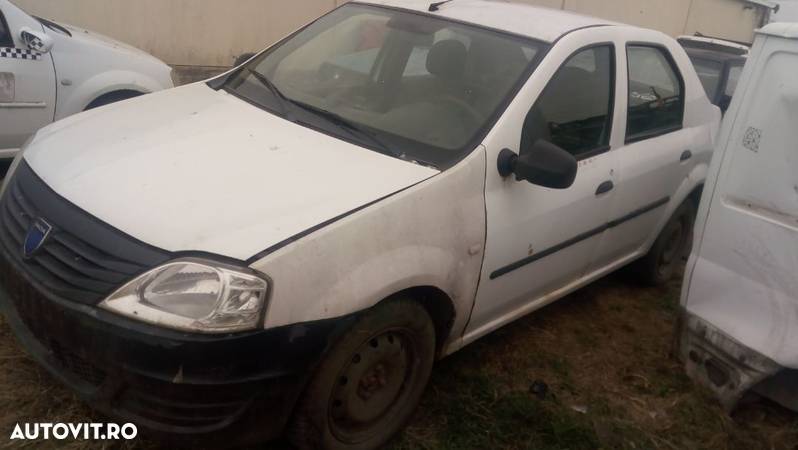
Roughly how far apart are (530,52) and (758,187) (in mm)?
1163

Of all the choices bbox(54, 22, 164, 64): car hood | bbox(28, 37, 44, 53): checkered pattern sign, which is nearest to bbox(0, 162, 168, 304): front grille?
bbox(28, 37, 44, 53): checkered pattern sign

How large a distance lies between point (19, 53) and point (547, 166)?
3.86 meters

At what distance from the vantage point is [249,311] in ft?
7.14

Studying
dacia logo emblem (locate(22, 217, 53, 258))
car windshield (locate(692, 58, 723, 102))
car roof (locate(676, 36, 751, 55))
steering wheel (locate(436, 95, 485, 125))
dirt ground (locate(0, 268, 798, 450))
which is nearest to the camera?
dacia logo emblem (locate(22, 217, 53, 258))

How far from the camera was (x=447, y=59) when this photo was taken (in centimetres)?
334

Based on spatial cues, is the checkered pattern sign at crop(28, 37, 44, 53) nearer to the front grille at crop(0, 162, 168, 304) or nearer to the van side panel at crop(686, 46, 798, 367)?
the front grille at crop(0, 162, 168, 304)

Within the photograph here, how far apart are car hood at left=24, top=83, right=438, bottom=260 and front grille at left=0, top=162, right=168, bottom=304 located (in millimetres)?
45

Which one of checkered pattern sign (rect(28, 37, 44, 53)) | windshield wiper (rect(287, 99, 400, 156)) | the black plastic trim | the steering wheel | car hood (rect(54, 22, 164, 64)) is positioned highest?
the steering wheel

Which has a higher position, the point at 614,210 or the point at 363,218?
the point at 363,218

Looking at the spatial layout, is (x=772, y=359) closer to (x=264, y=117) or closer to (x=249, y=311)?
(x=249, y=311)

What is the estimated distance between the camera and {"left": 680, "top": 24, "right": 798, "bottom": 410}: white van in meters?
2.90

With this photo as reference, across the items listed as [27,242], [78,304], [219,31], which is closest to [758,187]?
[78,304]

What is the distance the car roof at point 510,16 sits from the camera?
339 cm

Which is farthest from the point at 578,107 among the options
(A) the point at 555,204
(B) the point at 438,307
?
(B) the point at 438,307
